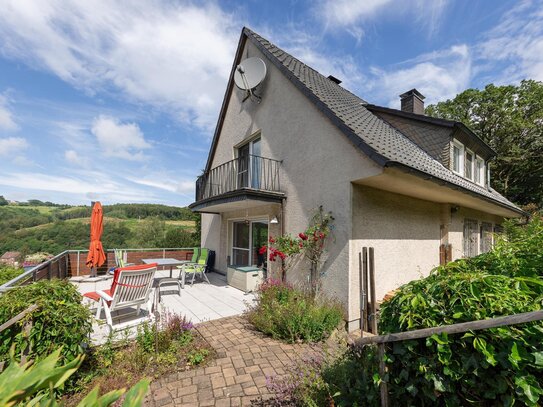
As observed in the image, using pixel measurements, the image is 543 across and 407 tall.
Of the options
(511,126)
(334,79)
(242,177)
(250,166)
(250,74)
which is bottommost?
(242,177)

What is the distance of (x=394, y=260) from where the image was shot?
647 cm

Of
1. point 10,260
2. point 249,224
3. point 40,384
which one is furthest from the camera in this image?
point 10,260

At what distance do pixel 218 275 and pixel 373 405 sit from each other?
30.1 ft

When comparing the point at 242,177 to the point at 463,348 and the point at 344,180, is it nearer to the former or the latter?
the point at 344,180

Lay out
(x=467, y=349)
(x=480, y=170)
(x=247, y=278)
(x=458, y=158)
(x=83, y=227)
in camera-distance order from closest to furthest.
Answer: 1. (x=467, y=349)
2. (x=247, y=278)
3. (x=458, y=158)
4. (x=480, y=170)
5. (x=83, y=227)

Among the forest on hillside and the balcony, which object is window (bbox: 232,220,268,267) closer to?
the balcony

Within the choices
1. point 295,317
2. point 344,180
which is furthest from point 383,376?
point 344,180

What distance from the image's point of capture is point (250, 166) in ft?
30.3

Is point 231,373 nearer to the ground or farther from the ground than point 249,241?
nearer to the ground

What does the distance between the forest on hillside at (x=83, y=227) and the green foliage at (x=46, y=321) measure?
14955 millimetres

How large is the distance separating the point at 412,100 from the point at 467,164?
11.9ft

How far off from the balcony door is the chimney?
23.9 feet

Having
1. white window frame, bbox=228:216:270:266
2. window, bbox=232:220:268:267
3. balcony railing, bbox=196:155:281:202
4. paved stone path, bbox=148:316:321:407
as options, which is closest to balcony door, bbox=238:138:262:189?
balcony railing, bbox=196:155:281:202

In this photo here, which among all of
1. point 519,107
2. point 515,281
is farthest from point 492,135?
point 515,281
